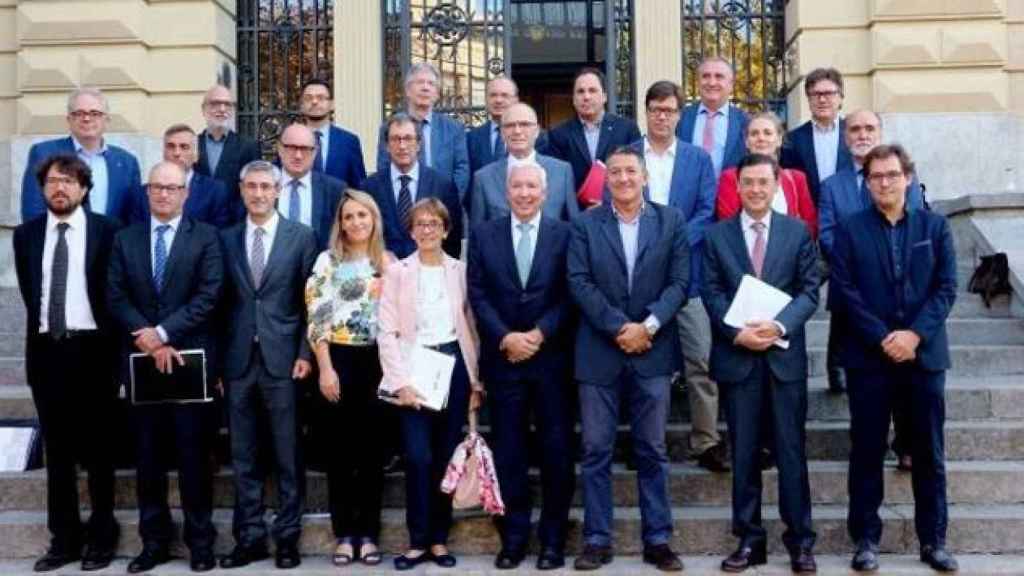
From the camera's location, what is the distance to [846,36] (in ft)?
37.1

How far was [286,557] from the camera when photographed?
20.1 feet

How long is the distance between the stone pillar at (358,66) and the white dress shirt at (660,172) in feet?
18.4

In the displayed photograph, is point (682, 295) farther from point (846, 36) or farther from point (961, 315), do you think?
point (846, 36)

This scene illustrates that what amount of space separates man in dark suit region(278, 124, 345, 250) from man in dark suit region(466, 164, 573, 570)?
1.18 metres

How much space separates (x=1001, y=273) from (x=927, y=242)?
324cm

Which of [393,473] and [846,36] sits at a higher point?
[846,36]

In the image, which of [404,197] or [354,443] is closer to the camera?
[354,443]

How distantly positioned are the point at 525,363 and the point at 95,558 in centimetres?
259

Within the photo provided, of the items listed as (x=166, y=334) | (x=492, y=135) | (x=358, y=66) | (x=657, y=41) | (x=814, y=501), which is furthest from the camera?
(x=358, y=66)

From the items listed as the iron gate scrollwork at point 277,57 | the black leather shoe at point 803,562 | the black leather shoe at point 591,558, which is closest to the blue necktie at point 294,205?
the black leather shoe at point 591,558

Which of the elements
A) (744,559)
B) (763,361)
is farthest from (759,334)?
(744,559)

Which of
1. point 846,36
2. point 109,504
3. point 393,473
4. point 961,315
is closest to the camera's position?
point 109,504

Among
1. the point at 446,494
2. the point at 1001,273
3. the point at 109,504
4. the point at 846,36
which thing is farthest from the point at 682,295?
the point at 846,36

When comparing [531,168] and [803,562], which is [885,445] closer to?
[803,562]
